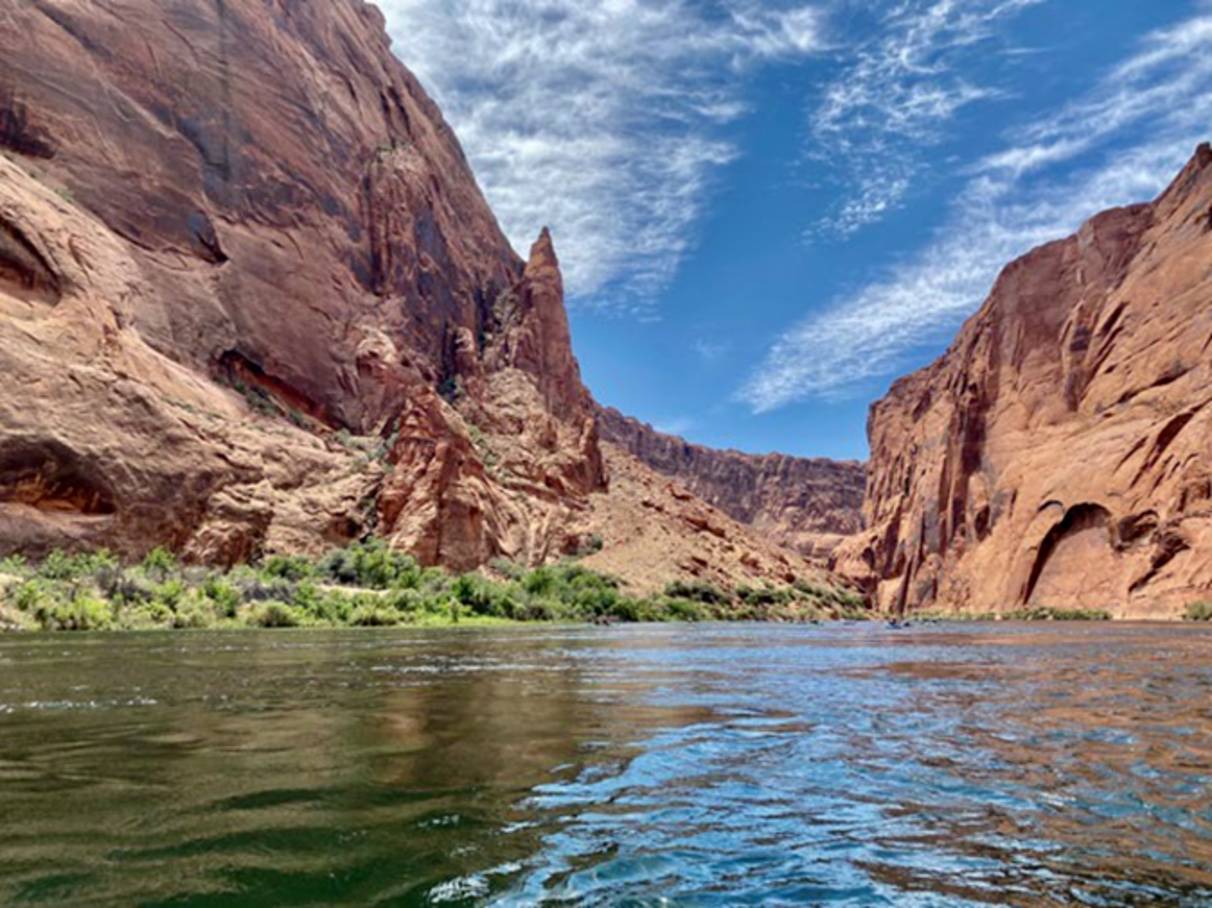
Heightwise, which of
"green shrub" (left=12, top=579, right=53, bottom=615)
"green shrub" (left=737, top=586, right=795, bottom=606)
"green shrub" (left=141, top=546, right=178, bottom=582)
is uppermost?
"green shrub" (left=737, top=586, right=795, bottom=606)

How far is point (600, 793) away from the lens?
21.9 feet

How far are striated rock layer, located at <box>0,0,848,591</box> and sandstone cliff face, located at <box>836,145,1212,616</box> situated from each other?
2729cm

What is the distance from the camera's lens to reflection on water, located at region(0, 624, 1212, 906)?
440cm

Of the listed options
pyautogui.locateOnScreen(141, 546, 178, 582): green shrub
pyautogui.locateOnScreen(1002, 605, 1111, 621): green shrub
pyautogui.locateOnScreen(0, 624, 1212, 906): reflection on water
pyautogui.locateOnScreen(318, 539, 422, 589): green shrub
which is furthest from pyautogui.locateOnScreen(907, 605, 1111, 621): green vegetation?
pyautogui.locateOnScreen(141, 546, 178, 582): green shrub

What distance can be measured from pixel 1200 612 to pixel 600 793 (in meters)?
64.2

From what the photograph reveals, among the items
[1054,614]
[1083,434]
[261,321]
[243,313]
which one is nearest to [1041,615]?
[1054,614]

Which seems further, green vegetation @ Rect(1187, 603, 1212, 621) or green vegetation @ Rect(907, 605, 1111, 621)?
green vegetation @ Rect(907, 605, 1111, 621)

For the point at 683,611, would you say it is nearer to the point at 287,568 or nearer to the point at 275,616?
the point at 287,568

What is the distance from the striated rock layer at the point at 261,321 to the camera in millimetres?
51438

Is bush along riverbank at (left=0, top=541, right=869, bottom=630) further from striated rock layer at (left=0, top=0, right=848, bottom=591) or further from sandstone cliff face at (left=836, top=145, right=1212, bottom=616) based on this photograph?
sandstone cliff face at (left=836, top=145, right=1212, bottom=616)

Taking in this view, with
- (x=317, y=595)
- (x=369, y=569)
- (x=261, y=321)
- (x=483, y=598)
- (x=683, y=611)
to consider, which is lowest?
(x=317, y=595)

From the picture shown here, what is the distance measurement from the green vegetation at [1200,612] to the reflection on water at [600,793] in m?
50.7

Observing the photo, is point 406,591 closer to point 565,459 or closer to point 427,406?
point 427,406

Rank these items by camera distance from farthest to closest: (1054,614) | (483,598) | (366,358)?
(366,358), (1054,614), (483,598)
